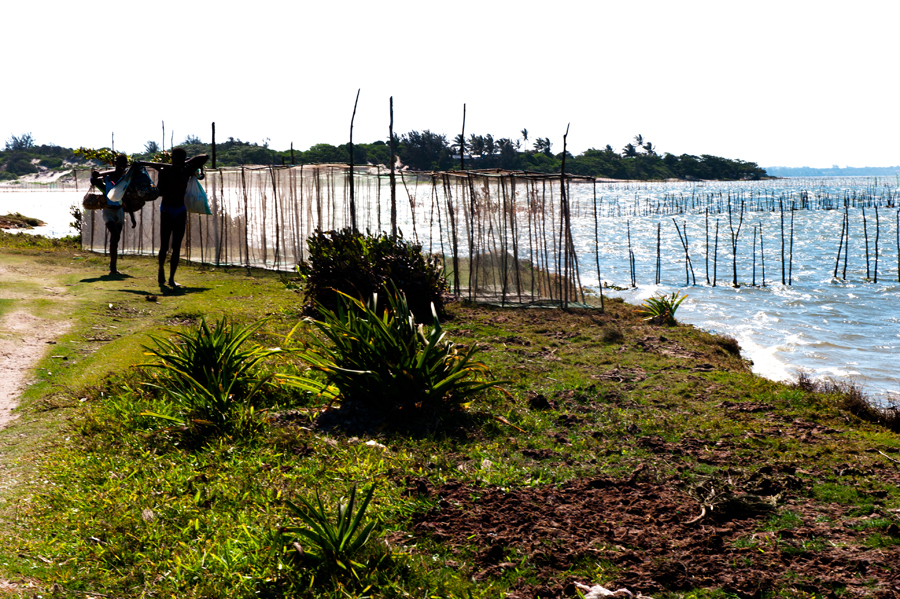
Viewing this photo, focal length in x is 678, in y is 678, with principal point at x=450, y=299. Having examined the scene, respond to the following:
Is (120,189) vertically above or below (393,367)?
above

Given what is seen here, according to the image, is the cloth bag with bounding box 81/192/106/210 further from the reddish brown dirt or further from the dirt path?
the reddish brown dirt

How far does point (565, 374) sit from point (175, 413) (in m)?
3.89

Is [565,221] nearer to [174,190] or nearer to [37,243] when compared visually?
[174,190]

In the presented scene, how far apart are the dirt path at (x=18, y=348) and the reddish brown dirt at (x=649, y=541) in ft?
11.5

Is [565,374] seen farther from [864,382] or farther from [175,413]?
[864,382]

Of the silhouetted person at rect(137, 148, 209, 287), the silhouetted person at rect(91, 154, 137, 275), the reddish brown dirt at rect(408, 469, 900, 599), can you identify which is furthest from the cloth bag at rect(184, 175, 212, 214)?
the reddish brown dirt at rect(408, 469, 900, 599)

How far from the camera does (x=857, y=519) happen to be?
12.9ft

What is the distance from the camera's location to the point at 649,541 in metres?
3.66

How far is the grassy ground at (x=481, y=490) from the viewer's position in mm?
3264

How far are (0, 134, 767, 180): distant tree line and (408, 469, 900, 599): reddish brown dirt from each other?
9.69 m

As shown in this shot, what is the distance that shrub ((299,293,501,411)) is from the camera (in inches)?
216

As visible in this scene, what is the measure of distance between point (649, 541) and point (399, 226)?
10731 mm

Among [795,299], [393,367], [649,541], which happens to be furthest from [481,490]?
[795,299]

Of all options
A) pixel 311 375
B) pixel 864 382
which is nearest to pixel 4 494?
pixel 311 375
